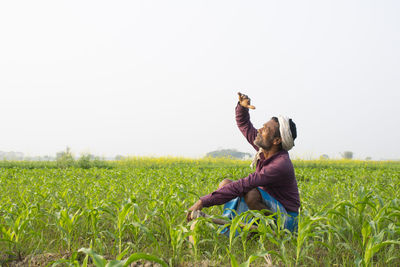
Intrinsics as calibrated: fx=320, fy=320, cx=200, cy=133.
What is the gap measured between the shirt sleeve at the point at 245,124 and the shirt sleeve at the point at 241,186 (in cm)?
102

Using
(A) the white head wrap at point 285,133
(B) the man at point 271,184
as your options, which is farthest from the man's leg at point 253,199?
(A) the white head wrap at point 285,133

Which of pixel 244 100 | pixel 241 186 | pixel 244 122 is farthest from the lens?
pixel 244 122

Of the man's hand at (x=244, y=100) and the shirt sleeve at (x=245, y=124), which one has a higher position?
the man's hand at (x=244, y=100)

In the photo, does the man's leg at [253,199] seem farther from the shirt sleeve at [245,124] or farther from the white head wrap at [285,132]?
the shirt sleeve at [245,124]

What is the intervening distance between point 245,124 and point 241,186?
53.5 inches

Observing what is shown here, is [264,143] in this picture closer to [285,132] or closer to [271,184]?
[285,132]

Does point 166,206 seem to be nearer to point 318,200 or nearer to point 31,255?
point 31,255

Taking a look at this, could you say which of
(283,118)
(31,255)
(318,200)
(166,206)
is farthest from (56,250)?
(318,200)

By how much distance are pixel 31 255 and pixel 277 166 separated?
2.88 meters

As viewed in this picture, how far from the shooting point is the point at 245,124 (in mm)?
4766

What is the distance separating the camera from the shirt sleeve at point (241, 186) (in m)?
3.62

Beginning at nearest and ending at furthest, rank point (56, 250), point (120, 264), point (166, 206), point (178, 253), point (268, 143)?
point (120, 264) → point (178, 253) → point (56, 250) → point (268, 143) → point (166, 206)

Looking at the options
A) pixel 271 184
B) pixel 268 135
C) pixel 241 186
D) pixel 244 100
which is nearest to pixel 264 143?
pixel 268 135

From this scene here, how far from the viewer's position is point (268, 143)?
395 centimetres
